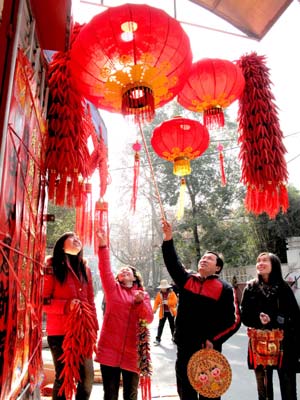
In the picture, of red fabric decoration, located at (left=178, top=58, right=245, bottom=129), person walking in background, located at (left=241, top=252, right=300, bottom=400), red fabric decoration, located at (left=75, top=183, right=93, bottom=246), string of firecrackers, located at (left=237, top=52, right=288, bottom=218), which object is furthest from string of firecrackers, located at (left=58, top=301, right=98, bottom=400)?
red fabric decoration, located at (left=178, top=58, right=245, bottom=129)

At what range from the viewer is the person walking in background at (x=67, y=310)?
278 centimetres

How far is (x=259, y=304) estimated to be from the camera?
3.46 m

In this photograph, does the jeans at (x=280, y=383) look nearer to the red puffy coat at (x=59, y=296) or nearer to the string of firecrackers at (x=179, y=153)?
the red puffy coat at (x=59, y=296)

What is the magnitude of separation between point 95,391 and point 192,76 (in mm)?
3992

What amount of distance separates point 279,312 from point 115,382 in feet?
5.52

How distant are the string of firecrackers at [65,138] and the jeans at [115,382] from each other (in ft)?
4.67

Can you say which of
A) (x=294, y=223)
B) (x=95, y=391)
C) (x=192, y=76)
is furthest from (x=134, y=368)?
(x=294, y=223)

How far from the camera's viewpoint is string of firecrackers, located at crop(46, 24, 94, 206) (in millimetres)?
2643

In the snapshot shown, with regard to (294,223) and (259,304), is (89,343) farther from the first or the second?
(294,223)

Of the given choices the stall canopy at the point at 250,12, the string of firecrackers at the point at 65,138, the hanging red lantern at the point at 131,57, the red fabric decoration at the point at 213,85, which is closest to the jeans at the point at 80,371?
the string of firecrackers at the point at 65,138

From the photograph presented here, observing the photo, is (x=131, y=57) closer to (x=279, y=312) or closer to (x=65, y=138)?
(x=65, y=138)

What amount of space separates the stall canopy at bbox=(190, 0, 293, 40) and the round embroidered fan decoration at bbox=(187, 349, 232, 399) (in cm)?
411

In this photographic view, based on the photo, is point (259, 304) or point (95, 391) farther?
point (95, 391)

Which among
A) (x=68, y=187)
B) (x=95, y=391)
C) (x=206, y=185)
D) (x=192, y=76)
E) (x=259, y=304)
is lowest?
(x=95, y=391)
